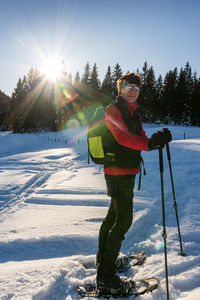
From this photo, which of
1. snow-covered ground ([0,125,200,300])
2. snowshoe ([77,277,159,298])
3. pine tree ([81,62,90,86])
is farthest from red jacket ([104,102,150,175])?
pine tree ([81,62,90,86])

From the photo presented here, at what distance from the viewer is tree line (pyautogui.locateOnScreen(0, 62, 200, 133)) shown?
40.8 m

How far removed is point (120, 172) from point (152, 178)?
3934mm

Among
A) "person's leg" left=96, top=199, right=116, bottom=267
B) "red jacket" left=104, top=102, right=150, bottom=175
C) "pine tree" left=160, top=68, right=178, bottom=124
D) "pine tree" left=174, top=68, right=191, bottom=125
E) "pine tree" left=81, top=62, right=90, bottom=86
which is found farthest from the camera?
"pine tree" left=81, top=62, right=90, bottom=86

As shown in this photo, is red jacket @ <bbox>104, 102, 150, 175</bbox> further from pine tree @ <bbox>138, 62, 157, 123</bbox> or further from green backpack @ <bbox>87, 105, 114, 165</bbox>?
pine tree @ <bbox>138, 62, 157, 123</bbox>

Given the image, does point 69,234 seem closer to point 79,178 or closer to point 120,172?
point 120,172

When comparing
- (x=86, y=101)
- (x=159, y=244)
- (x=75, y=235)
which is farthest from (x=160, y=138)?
(x=86, y=101)

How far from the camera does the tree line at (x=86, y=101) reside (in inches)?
1607

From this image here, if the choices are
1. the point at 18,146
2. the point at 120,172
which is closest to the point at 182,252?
the point at 120,172

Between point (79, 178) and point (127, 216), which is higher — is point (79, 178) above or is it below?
below

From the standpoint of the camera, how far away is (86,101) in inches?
1650

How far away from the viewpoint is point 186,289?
6.27 feet

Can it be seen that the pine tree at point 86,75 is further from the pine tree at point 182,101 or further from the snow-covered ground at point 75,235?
the snow-covered ground at point 75,235

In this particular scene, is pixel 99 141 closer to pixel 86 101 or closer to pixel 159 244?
pixel 159 244

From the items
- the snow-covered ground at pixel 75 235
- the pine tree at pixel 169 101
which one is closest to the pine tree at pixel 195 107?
the pine tree at pixel 169 101
